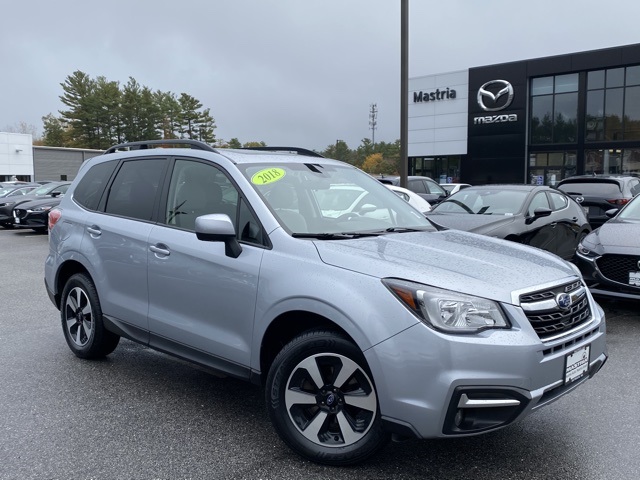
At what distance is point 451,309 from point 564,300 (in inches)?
30.3

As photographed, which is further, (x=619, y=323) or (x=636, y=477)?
(x=619, y=323)

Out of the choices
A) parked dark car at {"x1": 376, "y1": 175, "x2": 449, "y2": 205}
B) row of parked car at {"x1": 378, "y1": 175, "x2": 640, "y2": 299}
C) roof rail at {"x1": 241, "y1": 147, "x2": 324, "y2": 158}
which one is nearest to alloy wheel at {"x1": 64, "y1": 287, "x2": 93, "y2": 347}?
roof rail at {"x1": 241, "y1": 147, "x2": 324, "y2": 158}

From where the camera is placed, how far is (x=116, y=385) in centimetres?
443

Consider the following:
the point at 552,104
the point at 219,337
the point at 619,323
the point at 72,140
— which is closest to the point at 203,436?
the point at 219,337

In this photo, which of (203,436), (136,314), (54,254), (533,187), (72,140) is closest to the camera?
(203,436)

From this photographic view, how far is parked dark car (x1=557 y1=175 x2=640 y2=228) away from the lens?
37.2 feet

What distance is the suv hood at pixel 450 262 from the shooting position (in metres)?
2.83

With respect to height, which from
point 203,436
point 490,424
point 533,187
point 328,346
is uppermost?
point 533,187

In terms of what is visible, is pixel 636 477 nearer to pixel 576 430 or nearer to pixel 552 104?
pixel 576 430

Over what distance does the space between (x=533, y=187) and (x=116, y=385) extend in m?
6.87

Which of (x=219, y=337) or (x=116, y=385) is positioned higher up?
(x=219, y=337)

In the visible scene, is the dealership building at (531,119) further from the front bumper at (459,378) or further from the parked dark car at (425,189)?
the front bumper at (459,378)

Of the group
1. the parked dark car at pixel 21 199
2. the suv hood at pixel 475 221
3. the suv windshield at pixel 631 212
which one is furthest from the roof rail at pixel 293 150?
the parked dark car at pixel 21 199

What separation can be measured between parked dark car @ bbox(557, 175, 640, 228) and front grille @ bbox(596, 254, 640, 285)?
18.2 ft
